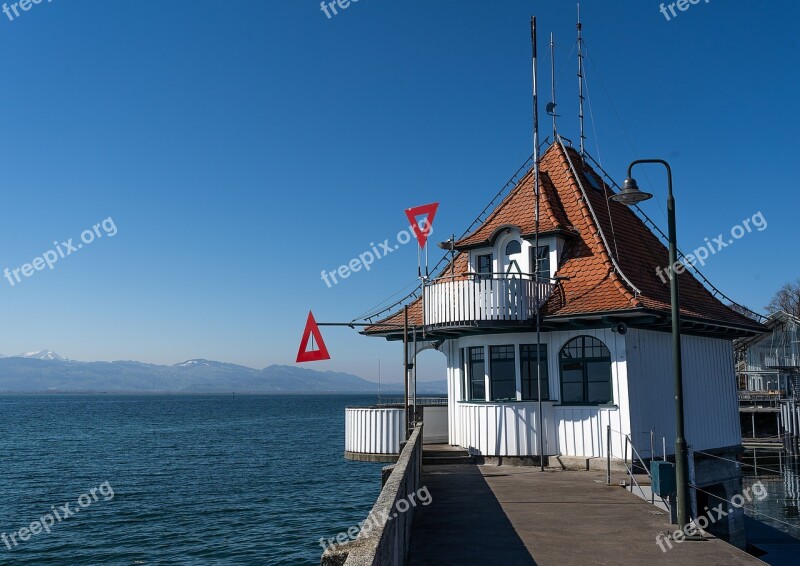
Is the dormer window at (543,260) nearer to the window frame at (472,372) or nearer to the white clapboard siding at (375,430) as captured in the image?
the window frame at (472,372)

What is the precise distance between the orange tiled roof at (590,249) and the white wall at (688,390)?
3.20 ft

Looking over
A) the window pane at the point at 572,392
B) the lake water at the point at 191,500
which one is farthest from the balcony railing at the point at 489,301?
the lake water at the point at 191,500

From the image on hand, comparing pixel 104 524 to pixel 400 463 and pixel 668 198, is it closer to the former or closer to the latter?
pixel 400 463

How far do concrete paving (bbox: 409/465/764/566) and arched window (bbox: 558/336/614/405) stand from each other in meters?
2.55

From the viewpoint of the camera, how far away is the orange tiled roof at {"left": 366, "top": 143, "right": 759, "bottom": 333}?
17.7 m

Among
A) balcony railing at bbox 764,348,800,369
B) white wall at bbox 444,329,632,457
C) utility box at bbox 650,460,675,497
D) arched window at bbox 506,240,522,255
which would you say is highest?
arched window at bbox 506,240,522,255

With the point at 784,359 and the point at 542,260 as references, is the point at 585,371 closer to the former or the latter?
the point at 542,260

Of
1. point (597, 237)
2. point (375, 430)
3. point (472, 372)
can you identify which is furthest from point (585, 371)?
point (375, 430)

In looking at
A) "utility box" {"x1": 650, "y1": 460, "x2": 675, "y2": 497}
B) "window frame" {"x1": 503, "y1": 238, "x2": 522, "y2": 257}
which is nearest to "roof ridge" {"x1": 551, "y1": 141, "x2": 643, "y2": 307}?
"window frame" {"x1": 503, "y1": 238, "x2": 522, "y2": 257}

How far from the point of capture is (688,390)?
63.4ft

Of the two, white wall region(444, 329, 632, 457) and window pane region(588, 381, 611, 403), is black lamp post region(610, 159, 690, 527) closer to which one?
white wall region(444, 329, 632, 457)

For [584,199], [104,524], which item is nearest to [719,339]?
[584,199]

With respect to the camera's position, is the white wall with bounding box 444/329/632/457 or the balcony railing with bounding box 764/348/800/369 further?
the balcony railing with bounding box 764/348/800/369

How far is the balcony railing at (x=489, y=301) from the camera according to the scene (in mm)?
17984
